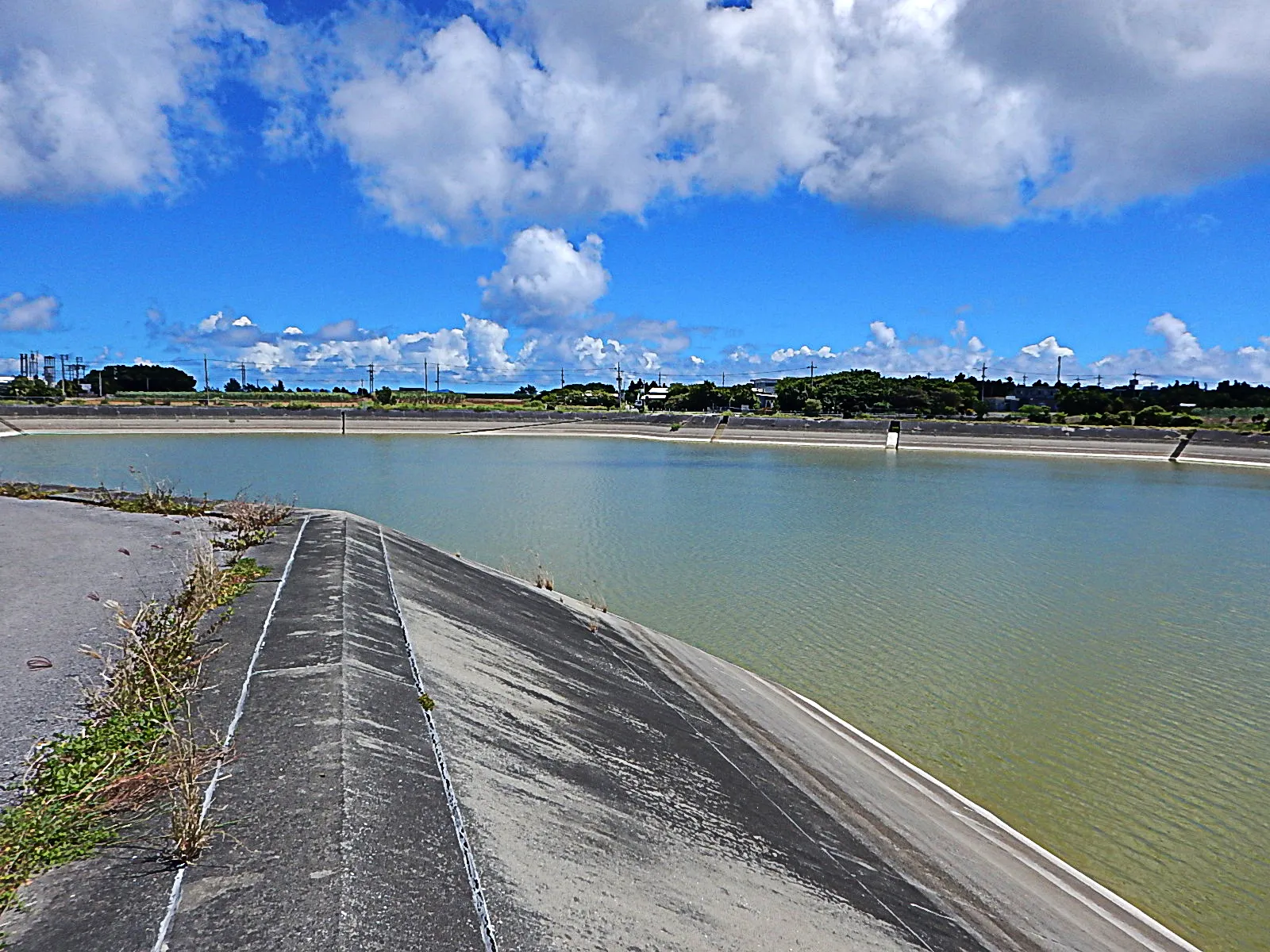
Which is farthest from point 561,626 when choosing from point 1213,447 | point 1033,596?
point 1213,447

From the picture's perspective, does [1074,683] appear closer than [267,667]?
No

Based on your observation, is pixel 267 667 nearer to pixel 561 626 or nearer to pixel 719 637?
pixel 561 626

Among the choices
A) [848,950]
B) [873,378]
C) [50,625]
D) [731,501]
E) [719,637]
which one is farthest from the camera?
[873,378]

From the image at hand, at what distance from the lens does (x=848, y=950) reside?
5105 millimetres

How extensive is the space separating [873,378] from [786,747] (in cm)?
14997

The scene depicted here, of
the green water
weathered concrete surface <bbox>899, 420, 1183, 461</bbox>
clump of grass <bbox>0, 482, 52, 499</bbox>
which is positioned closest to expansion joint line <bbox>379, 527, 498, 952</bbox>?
the green water

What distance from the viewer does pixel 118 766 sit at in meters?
5.07

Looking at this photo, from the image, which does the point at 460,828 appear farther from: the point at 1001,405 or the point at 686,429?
the point at 1001,405

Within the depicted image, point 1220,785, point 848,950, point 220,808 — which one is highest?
point 220,808

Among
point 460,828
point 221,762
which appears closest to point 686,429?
point 221,762

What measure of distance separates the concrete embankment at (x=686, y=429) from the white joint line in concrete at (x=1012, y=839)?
7202 centimetres

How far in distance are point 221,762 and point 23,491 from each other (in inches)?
644

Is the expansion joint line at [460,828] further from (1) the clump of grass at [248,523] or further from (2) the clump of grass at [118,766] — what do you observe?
(1) the clump of grass at [248,523]

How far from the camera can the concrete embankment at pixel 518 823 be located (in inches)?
155
